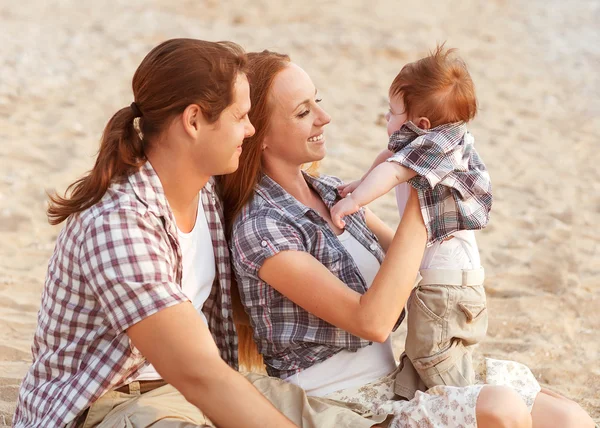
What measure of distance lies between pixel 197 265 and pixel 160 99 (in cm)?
54

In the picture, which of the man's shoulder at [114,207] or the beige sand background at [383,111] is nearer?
the man's shoulder at [114,207]

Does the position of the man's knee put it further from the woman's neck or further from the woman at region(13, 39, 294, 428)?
the woman's neck

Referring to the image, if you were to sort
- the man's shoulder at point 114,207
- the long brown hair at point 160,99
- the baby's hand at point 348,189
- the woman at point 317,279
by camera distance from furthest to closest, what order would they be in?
the baby's hand at point 348,189
the woman at point 317,279
the long brown hair at point 160,99
the man's shoulder at point 114,207

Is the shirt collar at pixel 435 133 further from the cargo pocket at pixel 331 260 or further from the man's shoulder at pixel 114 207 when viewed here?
the man's shoulder at pixel 114 207

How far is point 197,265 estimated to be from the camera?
274 cm

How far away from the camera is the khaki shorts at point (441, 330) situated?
2824mm

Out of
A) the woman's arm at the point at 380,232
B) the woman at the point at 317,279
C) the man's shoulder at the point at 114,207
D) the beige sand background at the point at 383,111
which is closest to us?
the man's shoulder at the point at 114,207

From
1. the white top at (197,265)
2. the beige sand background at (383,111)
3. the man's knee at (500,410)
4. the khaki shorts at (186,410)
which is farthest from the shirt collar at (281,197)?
the beige sand background at (383,111)

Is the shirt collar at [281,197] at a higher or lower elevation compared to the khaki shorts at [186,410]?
higher

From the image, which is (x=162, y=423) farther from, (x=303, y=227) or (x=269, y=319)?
(x=303, y=227)

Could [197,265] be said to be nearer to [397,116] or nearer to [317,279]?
[317,279]

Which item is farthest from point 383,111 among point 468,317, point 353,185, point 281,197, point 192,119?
point 192,119

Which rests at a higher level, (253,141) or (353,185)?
(253,141)

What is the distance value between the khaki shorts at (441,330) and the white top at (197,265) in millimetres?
667
